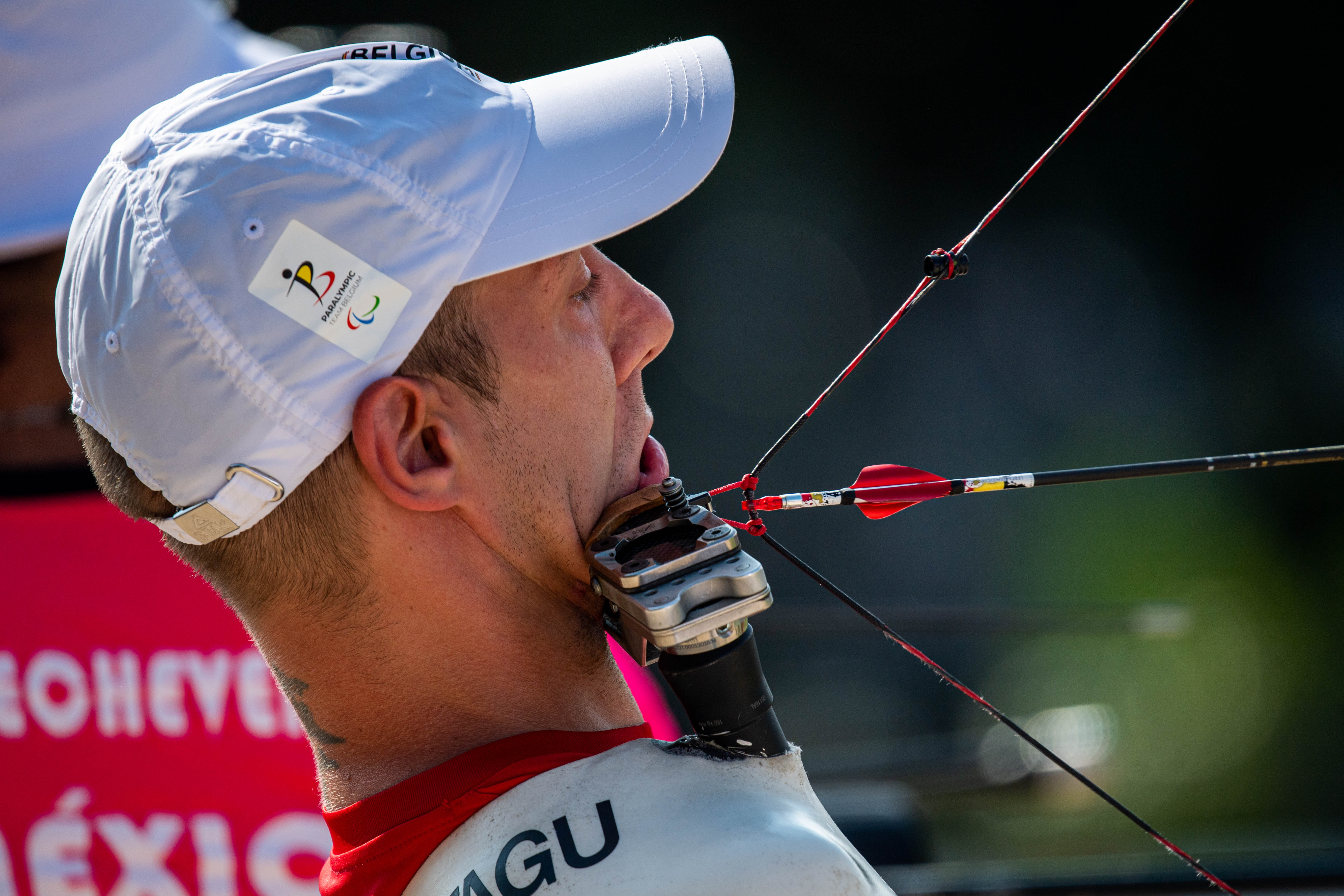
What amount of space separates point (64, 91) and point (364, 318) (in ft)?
6.03

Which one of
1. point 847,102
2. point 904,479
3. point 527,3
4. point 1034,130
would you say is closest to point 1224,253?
point 1034,130

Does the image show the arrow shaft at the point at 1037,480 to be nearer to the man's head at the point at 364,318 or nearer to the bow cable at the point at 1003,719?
the bow cable at the point at 1003,719

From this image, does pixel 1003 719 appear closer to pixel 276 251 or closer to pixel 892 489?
pixel 892 489

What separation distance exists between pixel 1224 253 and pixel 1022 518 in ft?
5.32

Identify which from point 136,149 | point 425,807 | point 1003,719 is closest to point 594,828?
point 425,807

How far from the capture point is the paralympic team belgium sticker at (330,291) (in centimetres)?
92

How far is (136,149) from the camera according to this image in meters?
0.97

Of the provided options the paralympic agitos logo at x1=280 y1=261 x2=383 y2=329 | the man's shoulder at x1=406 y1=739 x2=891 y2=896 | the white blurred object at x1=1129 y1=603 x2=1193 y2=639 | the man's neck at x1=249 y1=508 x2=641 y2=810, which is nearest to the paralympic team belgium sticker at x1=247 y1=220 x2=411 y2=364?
the paralympic agitos logo at x1=280 y1=261 x2=383 y2=329

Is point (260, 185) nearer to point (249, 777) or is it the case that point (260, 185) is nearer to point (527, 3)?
point (249, 777)

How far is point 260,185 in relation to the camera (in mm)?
923

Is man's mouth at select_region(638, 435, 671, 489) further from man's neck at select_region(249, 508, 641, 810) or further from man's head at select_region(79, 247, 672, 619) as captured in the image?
man's neck at select_region(249, 508, 641, 810)

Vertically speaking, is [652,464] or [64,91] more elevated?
[64,91]

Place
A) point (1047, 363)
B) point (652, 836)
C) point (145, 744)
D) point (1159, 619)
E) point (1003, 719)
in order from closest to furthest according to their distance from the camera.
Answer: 1. point (652, 836)
2. point (1003, 719)
3. point (145, 744)
4. point (1159, 619)
5. point (1047, 363)

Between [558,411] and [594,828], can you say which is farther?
[558,411]
